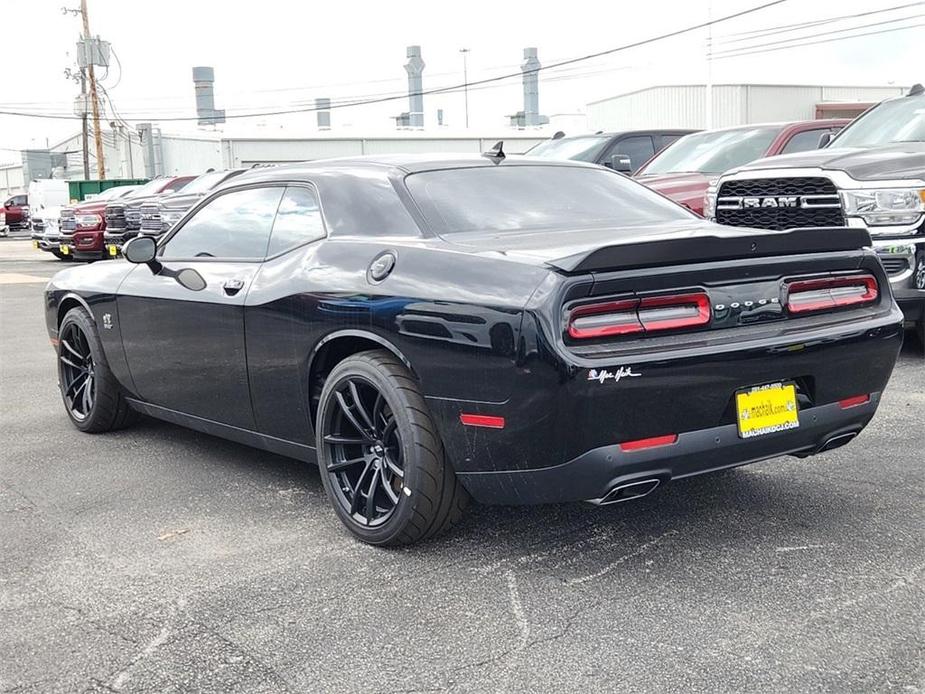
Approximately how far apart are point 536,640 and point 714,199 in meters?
5.65

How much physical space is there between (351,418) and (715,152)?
323 inches

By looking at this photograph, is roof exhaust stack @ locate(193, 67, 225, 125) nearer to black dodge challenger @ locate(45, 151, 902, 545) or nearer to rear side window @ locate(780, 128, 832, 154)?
rear side window @ locate(780, 128, 832, 154)

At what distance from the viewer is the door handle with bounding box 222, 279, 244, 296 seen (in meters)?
4.68

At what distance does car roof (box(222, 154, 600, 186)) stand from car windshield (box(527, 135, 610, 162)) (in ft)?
25.6

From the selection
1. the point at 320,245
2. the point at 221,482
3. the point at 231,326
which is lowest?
the point at 221,482

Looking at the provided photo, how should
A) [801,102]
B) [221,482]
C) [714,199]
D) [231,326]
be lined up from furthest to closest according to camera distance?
[801,102] < [714,199] < [221,482] < [231,326]

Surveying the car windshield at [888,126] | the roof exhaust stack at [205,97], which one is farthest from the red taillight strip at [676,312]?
the roof exhaust stack at [205,97]

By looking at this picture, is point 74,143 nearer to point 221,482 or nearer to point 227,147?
point 227,147

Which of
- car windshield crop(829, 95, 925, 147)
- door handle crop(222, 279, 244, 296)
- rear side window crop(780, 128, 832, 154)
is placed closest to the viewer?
door handle crop(222, 279, 244, 296)

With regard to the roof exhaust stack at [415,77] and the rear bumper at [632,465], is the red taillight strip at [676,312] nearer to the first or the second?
the rear bumper at [632,465]

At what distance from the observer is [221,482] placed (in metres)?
5.03

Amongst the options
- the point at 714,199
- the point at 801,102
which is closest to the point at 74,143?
the point at 801,102

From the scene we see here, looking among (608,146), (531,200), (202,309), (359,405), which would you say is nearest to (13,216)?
(608,146)

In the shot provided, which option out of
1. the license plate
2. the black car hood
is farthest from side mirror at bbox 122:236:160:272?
the black car hood
